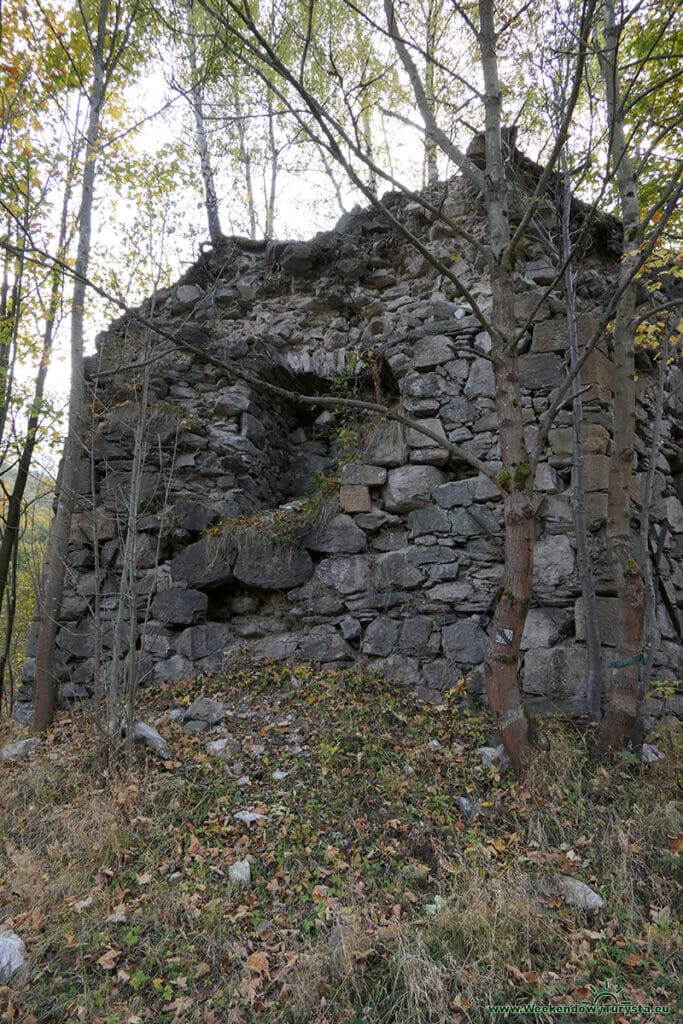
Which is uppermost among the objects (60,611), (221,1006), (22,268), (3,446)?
(22,268)

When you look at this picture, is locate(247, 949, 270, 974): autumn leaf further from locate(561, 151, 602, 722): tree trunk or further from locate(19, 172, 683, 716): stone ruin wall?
locate(561, 151, 602, 722): tree trunk

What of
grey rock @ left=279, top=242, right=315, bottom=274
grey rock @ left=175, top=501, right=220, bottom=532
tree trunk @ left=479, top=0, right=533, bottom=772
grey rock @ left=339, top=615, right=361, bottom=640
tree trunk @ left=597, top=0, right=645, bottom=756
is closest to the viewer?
tree trunk @ left=479, top=0, right=533, bottom=772

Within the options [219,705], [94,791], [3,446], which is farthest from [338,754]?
[3,446]

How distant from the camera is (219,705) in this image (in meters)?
4.34

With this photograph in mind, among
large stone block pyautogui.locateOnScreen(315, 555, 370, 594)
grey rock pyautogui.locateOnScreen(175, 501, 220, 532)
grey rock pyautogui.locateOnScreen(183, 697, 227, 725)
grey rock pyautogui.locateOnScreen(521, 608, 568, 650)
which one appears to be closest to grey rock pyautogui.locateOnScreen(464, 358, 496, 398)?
large stone block pyautogui.locateOnScreen(315, 555, 370, 594)

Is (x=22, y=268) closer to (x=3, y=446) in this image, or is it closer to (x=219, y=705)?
(x=3, y=446)

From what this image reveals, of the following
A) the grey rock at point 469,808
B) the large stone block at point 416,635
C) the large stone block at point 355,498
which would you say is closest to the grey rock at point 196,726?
the large stone block at point 416,635

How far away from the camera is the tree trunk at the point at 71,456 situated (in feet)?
15.9

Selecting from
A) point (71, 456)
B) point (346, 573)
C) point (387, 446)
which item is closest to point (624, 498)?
point (387, 446)

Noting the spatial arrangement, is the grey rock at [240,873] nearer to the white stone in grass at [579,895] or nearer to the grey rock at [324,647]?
the white stone in grass at [579,895]

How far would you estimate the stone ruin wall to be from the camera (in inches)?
170

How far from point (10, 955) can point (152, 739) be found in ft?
4.83

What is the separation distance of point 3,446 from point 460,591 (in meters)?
4.99

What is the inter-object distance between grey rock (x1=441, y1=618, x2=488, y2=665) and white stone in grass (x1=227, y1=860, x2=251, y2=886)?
2016mm
